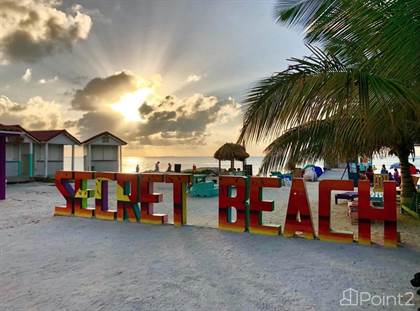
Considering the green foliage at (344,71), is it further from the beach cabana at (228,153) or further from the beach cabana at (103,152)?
the beach cabana at (103,152)

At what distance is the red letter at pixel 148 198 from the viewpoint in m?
8.53

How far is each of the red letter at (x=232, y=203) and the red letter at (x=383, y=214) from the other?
8.00 ft

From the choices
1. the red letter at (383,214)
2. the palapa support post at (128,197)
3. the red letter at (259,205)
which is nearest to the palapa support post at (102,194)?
the palapa support post at (128,197)

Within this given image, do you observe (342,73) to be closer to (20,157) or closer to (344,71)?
(344,71)

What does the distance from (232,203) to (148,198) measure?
7.29ft

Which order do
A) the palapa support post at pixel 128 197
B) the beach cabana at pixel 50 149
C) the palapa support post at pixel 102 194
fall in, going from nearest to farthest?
the palapa support post at pixel 128 197, the palapa support post at pixel 102 194, the beach cabana at pixel 50 149

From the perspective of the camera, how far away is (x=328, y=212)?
6.95 meters

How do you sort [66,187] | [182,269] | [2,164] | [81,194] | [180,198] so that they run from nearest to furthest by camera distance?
[182,269] < [180,198] < [81,194] < [66,187] < [2,164]

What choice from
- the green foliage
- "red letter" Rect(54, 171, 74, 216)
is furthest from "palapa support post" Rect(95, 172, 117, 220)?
the green foliage

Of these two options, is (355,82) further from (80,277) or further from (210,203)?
(210,203)

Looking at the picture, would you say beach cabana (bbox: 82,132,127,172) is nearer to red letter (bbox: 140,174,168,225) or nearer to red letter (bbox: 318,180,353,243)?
red letter (bbox: 140,174,168,225)

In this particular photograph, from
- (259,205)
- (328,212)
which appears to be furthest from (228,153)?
(328,212)

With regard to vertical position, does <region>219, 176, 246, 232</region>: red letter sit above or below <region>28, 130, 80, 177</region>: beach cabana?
below

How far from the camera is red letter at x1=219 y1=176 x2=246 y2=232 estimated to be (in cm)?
766
